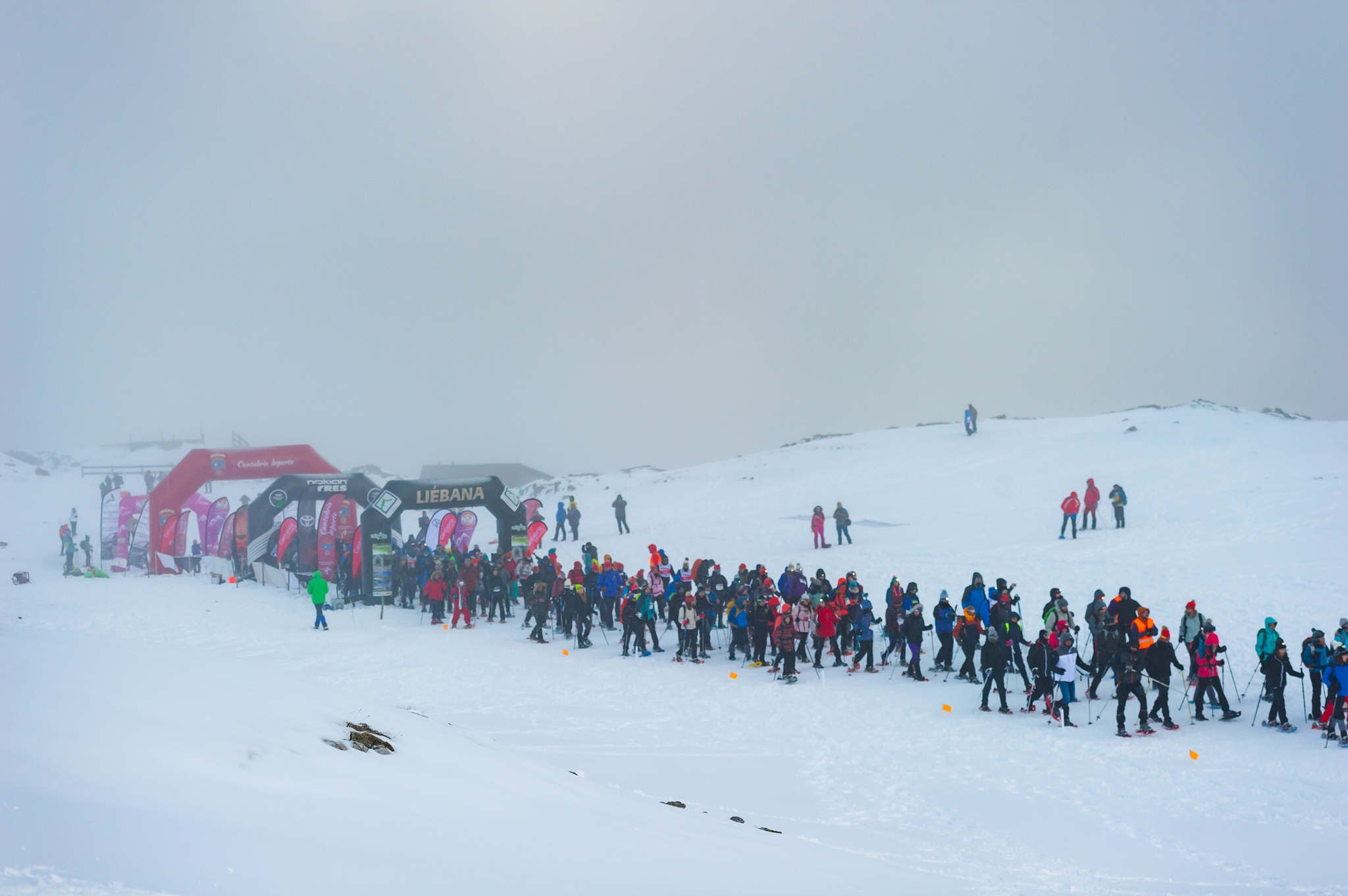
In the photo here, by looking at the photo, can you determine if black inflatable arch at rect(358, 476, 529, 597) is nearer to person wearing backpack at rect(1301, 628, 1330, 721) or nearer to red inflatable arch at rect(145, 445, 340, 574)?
red inflatable arch at rect(145, 445, 340, 574)

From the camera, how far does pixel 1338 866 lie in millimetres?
7898

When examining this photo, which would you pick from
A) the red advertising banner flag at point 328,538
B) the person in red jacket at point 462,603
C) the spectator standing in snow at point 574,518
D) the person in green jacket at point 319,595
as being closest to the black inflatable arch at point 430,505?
the red advertising banner flag at point 328,538

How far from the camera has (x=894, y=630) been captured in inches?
640

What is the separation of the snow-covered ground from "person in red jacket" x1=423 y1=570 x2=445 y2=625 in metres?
0.86

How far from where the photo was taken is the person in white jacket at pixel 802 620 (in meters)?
15.8

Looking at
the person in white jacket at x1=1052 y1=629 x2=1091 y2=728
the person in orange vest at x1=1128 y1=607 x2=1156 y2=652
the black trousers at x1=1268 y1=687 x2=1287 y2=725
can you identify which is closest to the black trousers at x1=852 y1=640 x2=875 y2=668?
the person in white jacket at x1=1052 y1=629 x2=1091 y2=728

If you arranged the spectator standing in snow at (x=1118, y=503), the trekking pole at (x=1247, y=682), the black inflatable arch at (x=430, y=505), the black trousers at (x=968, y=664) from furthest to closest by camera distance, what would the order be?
the spectator standing in snow at (x=1118, y=503), the black inflatable arch at (x=430, y=505), the black trousers at (x=968, y=664), the trekking pole at (x=1247, y=682)

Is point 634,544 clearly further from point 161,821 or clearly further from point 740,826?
point 161,821

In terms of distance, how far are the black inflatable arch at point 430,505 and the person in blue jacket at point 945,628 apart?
12.5m

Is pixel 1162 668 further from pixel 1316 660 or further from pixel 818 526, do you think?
pixel 818 526

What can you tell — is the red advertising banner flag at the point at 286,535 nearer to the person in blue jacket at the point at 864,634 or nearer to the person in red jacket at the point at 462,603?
the person in red jacket at the point at 462,603

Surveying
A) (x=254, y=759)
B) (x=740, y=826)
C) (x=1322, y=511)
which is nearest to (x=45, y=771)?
(x=254, y=759)

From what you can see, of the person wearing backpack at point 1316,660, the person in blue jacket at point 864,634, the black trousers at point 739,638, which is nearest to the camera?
the person wearing backpack at point 1316,660

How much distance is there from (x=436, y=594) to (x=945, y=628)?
1223 cm
